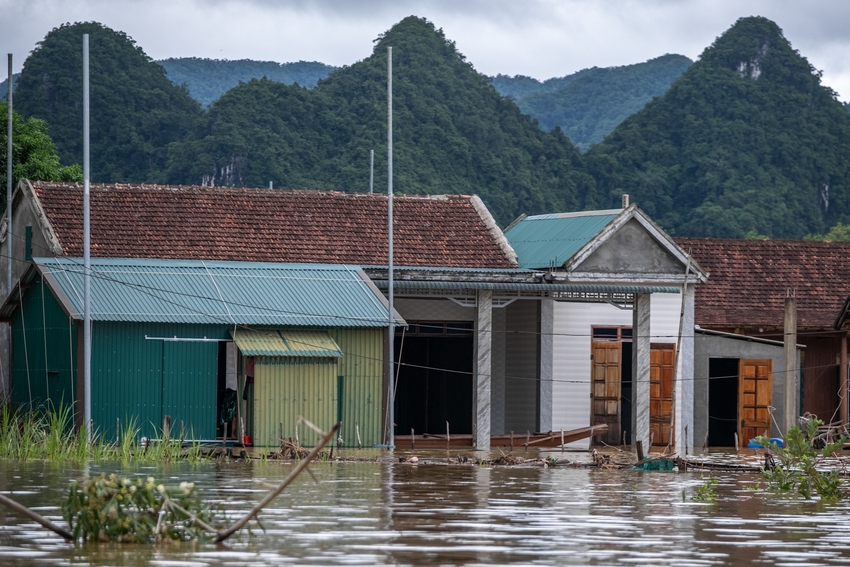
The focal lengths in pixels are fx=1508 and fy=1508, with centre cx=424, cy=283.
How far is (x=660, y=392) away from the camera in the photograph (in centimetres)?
3180

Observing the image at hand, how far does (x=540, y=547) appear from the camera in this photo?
Result: 42.7 ft

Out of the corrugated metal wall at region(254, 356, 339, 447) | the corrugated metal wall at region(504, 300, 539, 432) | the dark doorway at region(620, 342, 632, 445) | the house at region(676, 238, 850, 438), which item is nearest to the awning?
the corrugated metal wall at region(254, 356, 339, 447)

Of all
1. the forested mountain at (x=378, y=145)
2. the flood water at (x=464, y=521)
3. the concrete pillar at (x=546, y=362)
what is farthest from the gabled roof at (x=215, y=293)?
the forested mountain at (x=378, y=145)

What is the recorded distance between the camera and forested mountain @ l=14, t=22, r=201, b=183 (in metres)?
60.1

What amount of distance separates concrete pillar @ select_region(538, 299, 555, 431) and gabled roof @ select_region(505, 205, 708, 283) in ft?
4.01

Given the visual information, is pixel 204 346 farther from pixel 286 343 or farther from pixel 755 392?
pixel 755 392

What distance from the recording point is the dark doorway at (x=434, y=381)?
32.1m

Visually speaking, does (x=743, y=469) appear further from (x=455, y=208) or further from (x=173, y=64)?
(x=173, y=64)

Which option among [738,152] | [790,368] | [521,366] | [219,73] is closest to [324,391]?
[521,366]

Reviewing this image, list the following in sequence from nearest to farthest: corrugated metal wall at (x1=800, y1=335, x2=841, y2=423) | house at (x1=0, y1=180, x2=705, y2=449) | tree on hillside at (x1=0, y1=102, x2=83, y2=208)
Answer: house at (x1=0, y1=180, x2=705, y2=449) → corrugated metal wall at (x1=800, y1=335, x2=841, y2=423) → tree on hillside at (x1=0, y1=102, x2=83, y2=208)

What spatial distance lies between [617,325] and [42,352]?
479 inches

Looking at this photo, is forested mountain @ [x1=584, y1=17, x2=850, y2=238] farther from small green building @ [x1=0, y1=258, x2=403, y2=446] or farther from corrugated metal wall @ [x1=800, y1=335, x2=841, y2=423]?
small green building @ [x1=0, y1=258, x2=403, y2=446]

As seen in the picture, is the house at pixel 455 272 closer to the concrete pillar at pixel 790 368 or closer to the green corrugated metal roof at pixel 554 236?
the green corrugated metal roof at pixel 554 236

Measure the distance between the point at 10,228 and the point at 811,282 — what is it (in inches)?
703
